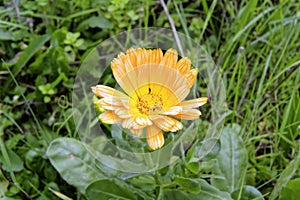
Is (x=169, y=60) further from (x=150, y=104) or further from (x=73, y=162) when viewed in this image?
(x=73, y=162)

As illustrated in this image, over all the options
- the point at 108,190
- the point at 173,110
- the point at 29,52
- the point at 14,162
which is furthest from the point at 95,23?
the point at 173,110

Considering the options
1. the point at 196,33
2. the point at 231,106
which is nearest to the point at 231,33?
the point at 196,33

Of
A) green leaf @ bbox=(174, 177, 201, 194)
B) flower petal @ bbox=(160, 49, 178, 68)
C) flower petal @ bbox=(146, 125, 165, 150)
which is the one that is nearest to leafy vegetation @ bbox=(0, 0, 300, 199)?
green leaf @ bbox=(174, 177, 201, 194)

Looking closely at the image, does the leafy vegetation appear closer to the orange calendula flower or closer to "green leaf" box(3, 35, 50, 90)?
"green leaf" box(3, 35, 50, 90)

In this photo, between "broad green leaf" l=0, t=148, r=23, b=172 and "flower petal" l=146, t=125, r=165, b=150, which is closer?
"flower petal" l=146, t=125, r=165, b=150

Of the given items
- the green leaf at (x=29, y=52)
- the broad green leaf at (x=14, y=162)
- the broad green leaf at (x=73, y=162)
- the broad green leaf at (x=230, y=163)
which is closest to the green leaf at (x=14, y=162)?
the broad green leaf at (x=14, y=162)

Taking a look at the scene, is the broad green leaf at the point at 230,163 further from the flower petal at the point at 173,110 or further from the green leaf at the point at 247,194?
the flower petal at the point at 173,110

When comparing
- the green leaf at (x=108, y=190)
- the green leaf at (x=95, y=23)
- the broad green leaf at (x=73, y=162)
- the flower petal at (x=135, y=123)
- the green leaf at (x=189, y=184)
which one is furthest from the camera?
the green leaf at (x=95, y=23)
